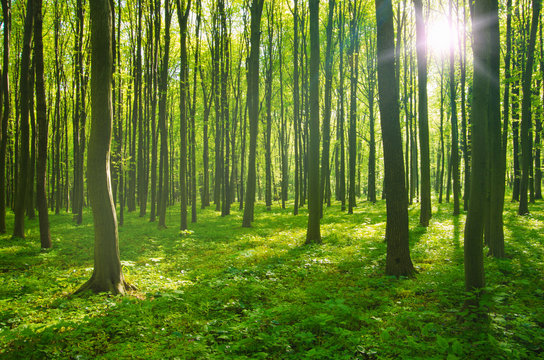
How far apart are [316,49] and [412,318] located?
9.28 metres

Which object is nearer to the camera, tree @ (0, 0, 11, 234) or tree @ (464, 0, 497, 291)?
tree @ (464, 0, 497, 291)

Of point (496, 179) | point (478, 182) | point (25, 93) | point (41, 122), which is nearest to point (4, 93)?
point (25, 93)

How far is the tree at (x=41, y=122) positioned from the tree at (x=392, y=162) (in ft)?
36.0

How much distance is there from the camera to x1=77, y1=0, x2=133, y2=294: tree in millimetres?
5668

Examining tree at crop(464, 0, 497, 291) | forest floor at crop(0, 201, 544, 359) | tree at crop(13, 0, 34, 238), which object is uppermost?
tree at crop(13, 0, 34, 238)

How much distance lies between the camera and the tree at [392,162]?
21.8 feet

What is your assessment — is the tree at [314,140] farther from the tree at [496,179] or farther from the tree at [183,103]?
the tree at [183,103]

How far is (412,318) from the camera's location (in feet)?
14.5

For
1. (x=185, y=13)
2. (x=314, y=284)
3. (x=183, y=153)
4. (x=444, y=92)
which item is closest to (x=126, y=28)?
(x=185, y=13)

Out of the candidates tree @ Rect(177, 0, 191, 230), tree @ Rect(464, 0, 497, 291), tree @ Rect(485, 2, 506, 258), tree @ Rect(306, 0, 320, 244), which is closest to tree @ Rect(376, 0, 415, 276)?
tree @ Rect(464, 0, 497, 291)

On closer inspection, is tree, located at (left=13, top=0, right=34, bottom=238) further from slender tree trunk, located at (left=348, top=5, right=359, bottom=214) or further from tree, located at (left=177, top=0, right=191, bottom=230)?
slender tree trunk, located at (left=348, top=5, right=359, bottom=214)

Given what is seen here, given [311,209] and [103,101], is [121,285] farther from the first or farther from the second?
[311,209]

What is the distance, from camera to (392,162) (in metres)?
6.71

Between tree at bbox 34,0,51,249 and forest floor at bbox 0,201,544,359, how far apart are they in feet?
2.69
